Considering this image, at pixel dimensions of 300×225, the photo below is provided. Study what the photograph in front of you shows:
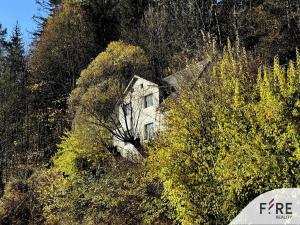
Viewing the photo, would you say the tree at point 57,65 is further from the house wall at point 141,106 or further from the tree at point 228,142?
the tree at point 228,142

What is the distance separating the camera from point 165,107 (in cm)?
2616

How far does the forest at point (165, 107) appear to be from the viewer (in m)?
16.9

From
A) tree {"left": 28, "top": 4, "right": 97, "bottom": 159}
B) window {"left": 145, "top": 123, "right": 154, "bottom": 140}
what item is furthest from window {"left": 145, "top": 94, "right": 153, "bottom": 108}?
tree {"left": 28, "top": 4, "right": 97, "bottom": 159}

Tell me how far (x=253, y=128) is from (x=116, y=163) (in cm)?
1567

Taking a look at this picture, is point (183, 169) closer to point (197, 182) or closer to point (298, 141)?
point (197, 182)

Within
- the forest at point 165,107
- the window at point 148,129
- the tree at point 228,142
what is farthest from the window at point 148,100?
the tree at point 228,142

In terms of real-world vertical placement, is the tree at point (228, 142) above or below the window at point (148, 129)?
below

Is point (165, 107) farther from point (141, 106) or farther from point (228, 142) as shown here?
point (141, 106)

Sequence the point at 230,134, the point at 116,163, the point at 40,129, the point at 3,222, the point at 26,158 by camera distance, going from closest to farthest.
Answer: the point at 230,134
the point at 116,163
the point at 3,222
the point at 26,158
the point at 40,129

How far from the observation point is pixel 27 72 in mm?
53438

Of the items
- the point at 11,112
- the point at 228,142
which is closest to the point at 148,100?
the point at 11,112

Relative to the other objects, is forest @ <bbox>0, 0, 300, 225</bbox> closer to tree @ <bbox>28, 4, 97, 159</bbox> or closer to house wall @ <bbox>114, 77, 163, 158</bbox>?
tree @ <bbox>28, 4, 97, 159</bbox>

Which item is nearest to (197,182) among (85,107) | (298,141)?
(298,141)

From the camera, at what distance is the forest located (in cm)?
1689
